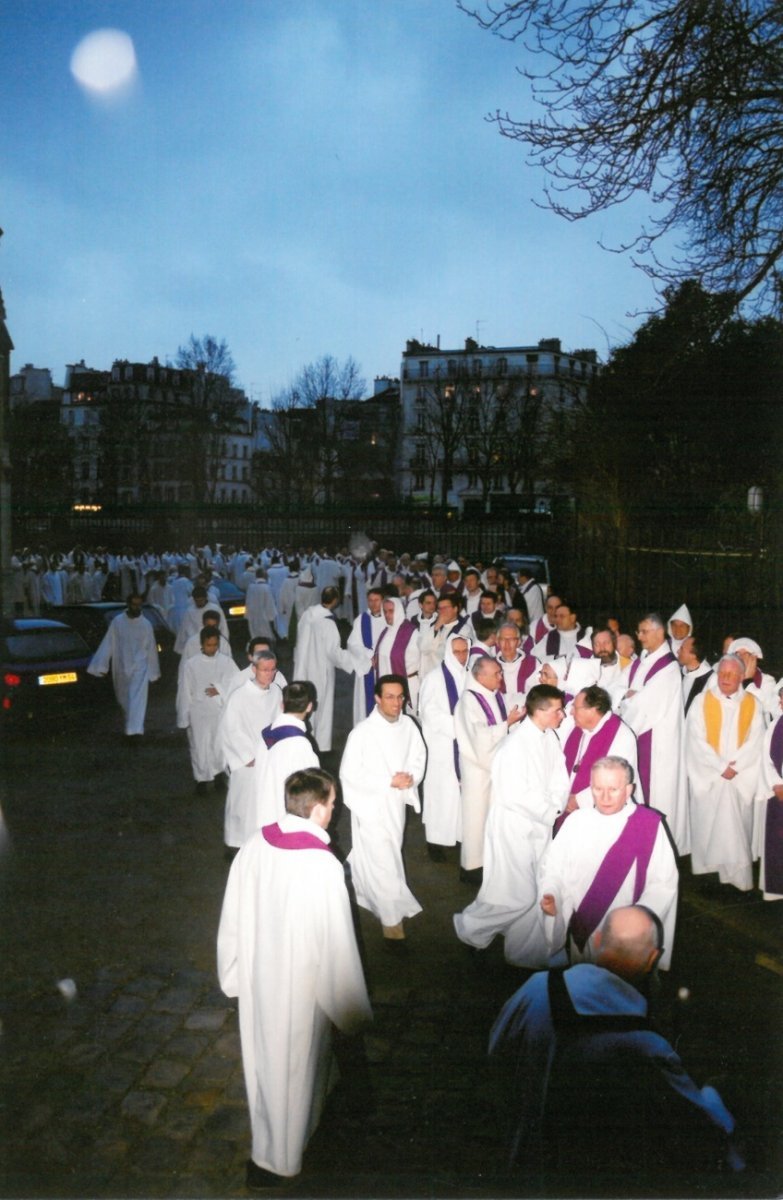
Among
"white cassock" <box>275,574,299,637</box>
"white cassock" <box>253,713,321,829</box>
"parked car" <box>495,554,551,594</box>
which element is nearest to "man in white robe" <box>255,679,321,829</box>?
"white cassock" <box>253,713,321,829</box>

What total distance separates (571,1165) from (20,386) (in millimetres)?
86319

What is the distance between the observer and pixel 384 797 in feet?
22.5

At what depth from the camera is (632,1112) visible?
3.41 meters

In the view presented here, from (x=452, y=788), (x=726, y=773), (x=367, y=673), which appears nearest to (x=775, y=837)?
(x=726, y=773)

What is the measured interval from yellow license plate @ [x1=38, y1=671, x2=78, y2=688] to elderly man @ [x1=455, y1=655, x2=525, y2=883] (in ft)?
22.8

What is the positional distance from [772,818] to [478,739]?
225 centimetres

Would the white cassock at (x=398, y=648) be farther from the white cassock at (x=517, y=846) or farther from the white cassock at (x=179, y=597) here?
the white cassock at (x=179, y=597)

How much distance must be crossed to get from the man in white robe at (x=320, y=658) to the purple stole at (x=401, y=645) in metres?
0.77

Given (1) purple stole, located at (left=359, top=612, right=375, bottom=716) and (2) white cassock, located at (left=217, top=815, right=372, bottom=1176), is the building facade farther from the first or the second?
(2) white cassock, located at (left=217, top=815, right=372, bottom=1176)

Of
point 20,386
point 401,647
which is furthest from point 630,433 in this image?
point 20,386

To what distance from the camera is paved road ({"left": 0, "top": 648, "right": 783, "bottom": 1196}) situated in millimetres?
4281

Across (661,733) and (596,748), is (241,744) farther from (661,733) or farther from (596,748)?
(661,733)

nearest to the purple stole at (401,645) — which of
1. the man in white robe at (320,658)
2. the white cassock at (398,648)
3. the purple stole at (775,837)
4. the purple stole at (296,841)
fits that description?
the white cassock at (398,648)

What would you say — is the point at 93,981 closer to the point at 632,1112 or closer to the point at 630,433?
the point at 632,1112
